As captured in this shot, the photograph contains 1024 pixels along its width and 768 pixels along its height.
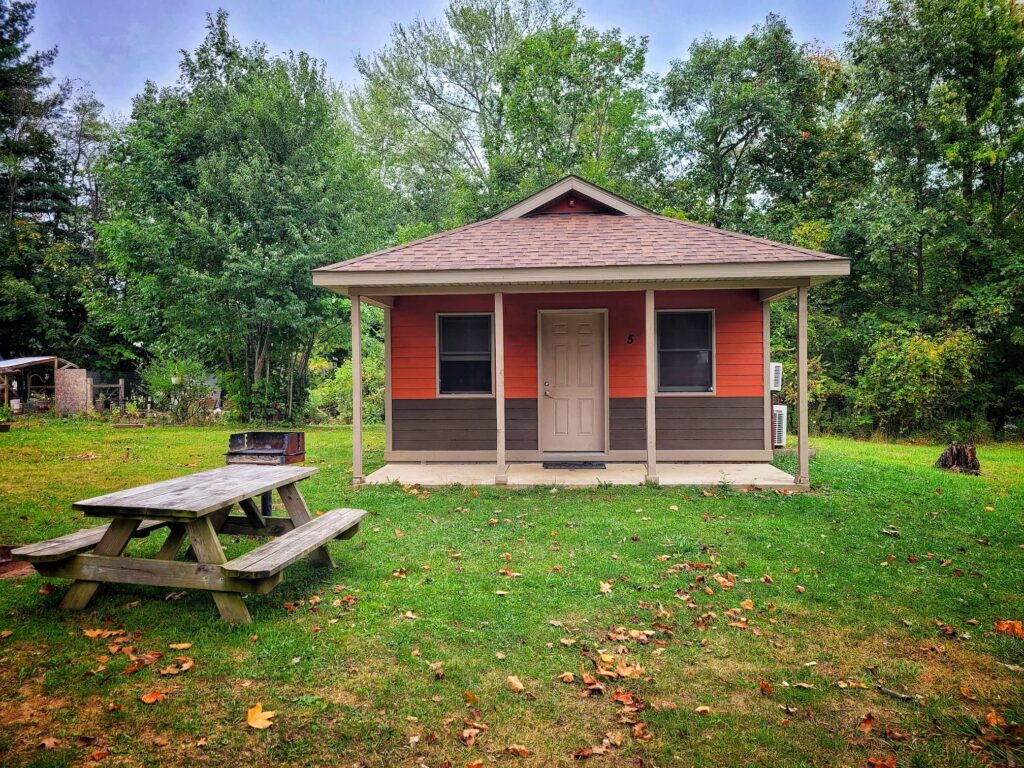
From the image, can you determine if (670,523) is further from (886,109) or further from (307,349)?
(886,109)

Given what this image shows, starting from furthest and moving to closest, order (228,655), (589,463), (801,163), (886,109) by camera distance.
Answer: (801,163), (886,109), (589,463), (228,655)

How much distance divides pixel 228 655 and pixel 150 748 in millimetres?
750

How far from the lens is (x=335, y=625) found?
355cm

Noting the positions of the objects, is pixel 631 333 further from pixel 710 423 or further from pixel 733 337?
pixel 710 423

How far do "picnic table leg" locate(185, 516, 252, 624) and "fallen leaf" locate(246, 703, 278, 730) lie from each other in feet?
3.05

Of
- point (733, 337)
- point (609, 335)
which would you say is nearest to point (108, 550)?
point (609, 335)

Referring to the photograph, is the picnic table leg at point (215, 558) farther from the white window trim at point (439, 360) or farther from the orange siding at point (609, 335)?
the orange siding at point (609, 335)

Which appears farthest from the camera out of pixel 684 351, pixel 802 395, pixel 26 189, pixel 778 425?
pixel 26 189

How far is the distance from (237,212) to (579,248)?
36.0 ft

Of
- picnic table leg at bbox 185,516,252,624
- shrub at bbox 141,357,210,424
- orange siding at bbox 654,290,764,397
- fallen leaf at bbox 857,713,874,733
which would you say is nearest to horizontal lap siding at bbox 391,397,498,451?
orange siding at bbox 654,290,764,397

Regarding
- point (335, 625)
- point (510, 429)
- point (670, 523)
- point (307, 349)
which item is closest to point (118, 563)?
point (335, 625)

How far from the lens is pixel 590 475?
26.7ft

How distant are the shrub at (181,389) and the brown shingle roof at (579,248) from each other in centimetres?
1002

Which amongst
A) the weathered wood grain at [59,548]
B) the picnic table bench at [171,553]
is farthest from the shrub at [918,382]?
the weathered wood grain at [59,548]
